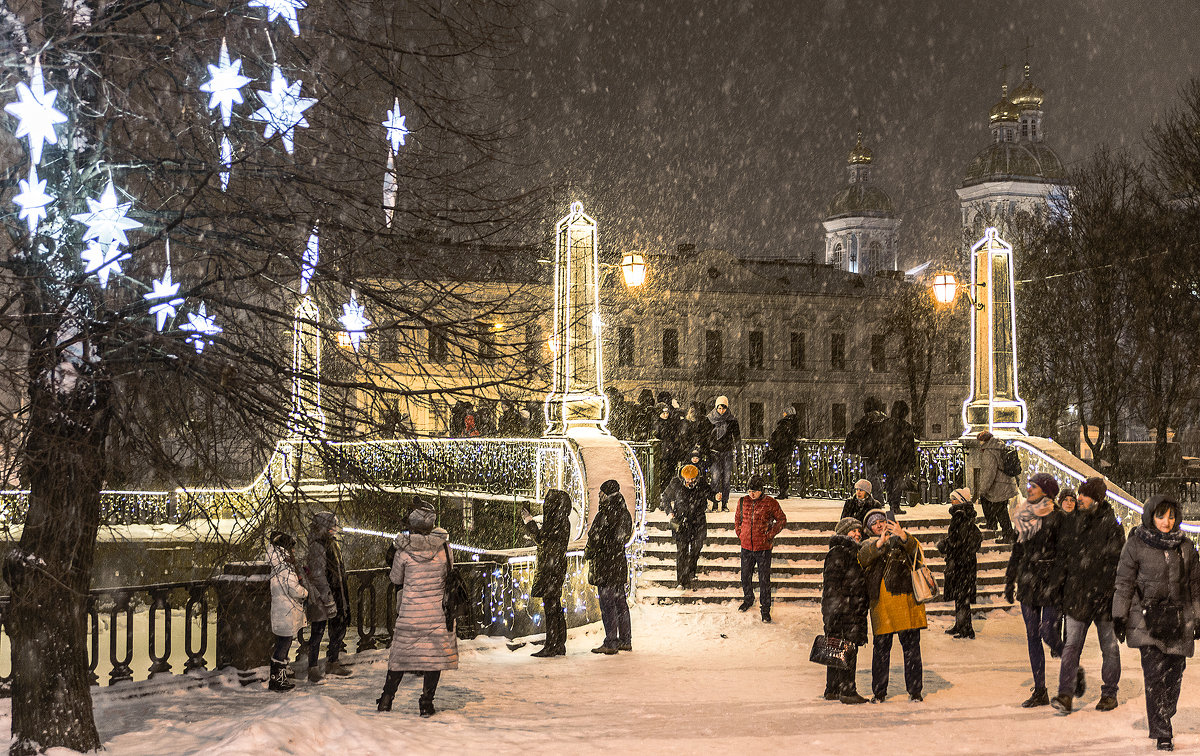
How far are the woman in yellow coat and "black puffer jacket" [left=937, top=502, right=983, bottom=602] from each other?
3.64 meters

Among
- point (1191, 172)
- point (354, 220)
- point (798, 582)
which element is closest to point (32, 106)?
point (354, 220)

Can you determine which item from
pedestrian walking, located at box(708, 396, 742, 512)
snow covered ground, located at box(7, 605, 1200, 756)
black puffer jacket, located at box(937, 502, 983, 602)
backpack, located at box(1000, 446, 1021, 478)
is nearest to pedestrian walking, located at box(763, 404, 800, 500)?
pedestrian walking, located at box(708, 396, 742, 512)

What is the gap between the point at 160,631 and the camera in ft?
79.0

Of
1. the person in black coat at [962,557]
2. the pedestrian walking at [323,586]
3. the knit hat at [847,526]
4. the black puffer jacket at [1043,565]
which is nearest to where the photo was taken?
the black puffer jacket at [1043,565]

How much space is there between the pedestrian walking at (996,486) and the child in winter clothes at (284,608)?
10.9 meters

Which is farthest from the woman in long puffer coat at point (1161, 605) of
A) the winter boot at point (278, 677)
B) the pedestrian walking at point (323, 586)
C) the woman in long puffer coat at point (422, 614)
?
the winter boot at point (278, 677)

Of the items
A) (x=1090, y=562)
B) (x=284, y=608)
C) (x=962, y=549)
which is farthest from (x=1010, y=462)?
(x=284, y=608)

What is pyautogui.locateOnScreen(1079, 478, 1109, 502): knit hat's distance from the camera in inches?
378

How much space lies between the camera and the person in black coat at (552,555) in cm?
1220

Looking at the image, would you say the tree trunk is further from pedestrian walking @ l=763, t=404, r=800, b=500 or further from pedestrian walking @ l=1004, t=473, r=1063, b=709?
pedestrian walking @ l=763, t=404, r=800, b=500

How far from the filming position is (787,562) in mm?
16203

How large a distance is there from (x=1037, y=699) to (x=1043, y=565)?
111 cm

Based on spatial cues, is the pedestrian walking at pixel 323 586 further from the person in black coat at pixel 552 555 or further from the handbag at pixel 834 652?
the handbag at pixel 834 652

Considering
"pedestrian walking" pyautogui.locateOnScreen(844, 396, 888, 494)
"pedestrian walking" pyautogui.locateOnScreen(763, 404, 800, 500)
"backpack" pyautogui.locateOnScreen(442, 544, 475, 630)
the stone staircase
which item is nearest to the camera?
"backpack" pyautogui.locateOnScreen(442, 544, 475, 630)
